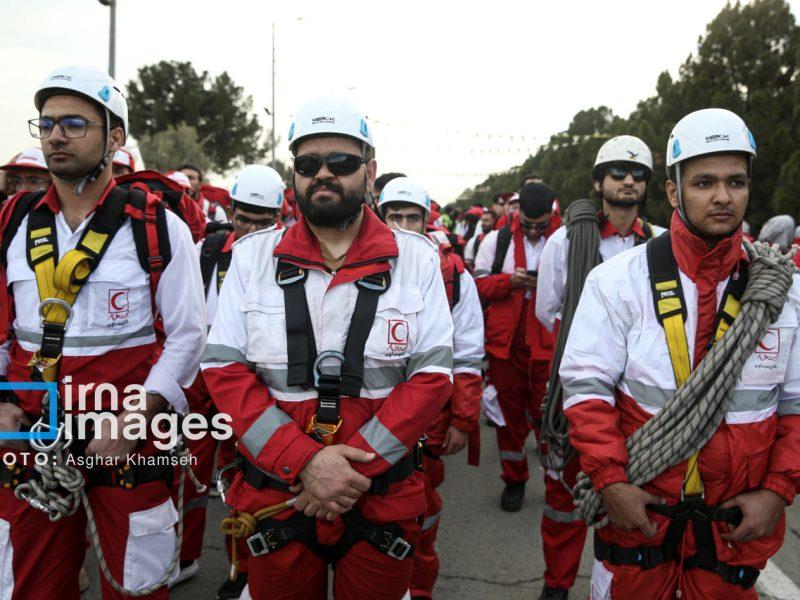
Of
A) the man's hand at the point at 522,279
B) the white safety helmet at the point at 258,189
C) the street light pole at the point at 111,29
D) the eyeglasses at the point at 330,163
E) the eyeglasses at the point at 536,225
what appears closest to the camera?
the eyeglasses at the point at 330,163

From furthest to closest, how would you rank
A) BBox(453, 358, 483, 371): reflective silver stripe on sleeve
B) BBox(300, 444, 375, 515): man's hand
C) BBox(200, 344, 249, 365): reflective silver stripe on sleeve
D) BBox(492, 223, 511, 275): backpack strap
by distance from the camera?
BBox(492, 223, 511, 275): backpack strap
BBox(453, 358, 483, 371): reflective silver stripe on sleeve
BBox(200, 344, 249, 365): reflective silver stripe on sleeve
BBox(300, 444, 375, 515): man's hand

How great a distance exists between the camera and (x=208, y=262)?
4.88 m

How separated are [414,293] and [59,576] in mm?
2023

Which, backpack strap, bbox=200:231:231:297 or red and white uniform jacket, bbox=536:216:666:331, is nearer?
red and white uniform jacket, bbox=536:216:666:331

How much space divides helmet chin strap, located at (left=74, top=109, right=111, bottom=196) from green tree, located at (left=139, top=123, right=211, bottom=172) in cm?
3578

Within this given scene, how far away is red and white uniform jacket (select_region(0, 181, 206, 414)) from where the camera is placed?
9.78 ft

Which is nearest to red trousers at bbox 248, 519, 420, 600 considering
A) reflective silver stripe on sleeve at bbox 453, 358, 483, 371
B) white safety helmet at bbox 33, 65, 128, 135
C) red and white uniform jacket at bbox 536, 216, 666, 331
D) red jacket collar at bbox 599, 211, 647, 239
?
reflective silver stripe on sleeve at bbox 453, 358, 483, 371

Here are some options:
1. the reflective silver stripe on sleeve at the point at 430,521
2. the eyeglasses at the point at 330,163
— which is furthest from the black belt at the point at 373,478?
the reflective silver stripe on sleeve at the point at 430,521

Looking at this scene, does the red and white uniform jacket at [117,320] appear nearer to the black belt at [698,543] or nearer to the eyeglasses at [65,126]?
the eyeglasses at [65,126]

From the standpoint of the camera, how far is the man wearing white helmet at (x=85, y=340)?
2914mm

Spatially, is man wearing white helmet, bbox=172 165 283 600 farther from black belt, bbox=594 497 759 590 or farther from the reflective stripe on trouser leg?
black belt, bbox=594 497 759 590

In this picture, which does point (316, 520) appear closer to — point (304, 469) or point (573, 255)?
point (304, 469)

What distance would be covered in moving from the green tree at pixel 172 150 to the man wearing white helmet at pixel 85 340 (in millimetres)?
35823

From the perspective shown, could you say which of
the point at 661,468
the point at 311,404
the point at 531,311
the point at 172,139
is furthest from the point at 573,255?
the point at 172,139
